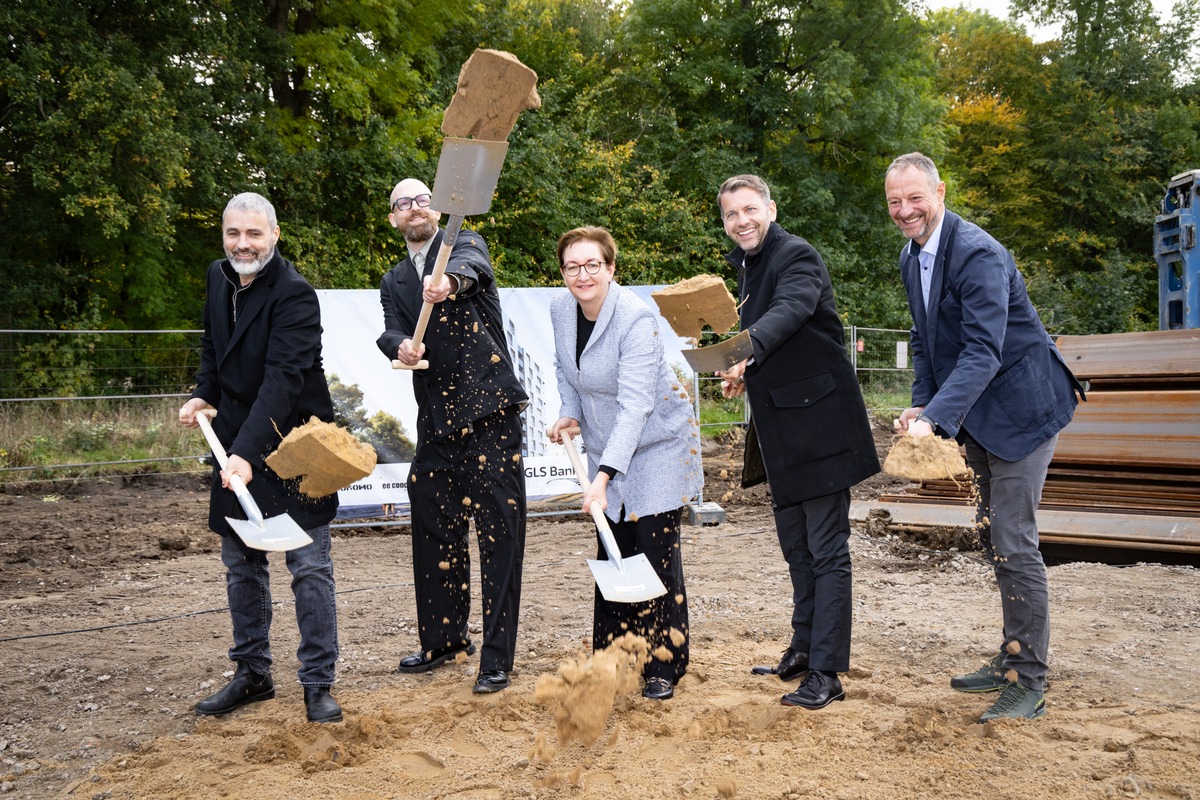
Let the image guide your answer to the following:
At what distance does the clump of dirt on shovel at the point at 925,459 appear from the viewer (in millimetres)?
3699

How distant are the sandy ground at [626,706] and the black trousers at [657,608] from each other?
0.18 metres

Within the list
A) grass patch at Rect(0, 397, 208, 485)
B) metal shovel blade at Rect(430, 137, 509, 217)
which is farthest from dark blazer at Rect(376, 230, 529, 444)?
grass patch at Rect(0, 397, 208, 485)

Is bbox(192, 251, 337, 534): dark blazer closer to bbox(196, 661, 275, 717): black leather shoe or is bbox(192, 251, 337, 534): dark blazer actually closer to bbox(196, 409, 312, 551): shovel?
bbox(196, 409, 312, 551): shovel

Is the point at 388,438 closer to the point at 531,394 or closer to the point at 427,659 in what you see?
the point at 531,394

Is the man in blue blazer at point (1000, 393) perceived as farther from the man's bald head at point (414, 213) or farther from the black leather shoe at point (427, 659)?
the black leather shoe at point (427, 659)

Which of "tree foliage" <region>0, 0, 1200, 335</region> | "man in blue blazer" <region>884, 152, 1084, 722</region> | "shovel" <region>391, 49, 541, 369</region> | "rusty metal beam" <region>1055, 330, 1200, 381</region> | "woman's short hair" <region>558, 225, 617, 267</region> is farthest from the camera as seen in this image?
"tree foliage" <region>0, 0, 1200, 335</region>

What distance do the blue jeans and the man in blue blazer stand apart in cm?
238

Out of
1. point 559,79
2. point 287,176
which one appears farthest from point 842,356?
point 559,79

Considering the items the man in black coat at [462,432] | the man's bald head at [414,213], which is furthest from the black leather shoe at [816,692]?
the man's bald head at [414,213]

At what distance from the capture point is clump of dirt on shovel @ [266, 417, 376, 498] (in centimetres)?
383

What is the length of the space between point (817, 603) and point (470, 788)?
154 centimetres

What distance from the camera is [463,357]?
14.4 feet

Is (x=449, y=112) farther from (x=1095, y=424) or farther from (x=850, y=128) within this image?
(x=850, y=128)

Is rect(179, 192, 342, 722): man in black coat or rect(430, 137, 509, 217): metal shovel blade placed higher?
rect(430, 137, 509, 217): metal shovel blade
